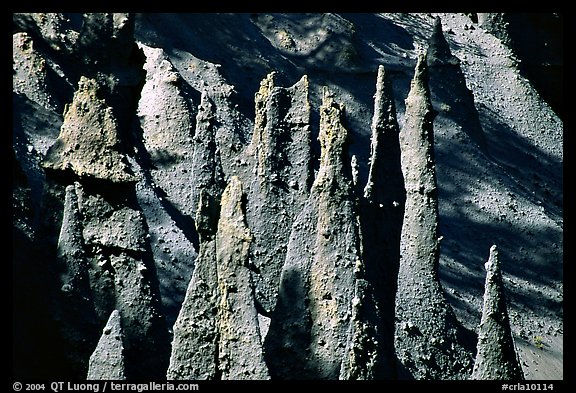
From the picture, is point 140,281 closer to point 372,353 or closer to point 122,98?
point 372,353

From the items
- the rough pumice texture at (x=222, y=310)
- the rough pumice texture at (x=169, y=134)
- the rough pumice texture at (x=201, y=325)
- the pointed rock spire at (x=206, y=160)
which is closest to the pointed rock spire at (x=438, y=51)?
the rough pumice texture at (x=169, y=134)

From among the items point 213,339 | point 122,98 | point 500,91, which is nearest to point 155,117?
point 122,98

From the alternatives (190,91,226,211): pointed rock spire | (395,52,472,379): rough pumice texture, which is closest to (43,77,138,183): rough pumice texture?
(190,91,226,211): pointed rock spire

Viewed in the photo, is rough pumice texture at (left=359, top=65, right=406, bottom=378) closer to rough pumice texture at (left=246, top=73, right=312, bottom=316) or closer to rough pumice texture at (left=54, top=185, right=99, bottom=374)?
rough pumice texture at (left=246, top=73, right=312, bottom=316)

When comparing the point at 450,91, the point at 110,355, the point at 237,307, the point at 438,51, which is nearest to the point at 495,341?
the point at 237,307

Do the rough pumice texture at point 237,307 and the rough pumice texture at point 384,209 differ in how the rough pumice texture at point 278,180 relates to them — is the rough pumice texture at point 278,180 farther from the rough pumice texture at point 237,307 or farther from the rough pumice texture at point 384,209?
the rough pumice texture at point 237,307

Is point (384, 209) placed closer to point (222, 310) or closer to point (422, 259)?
point (422, 259)
